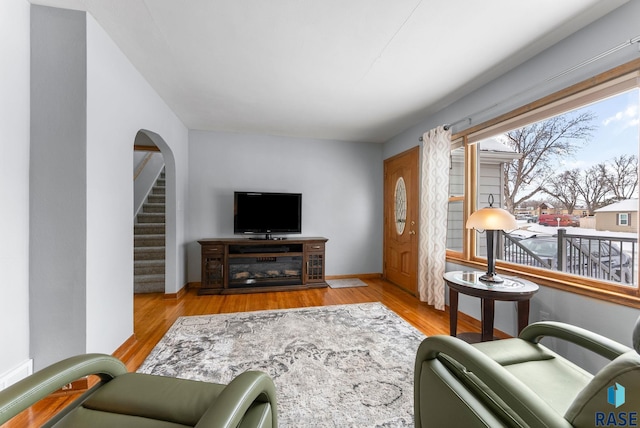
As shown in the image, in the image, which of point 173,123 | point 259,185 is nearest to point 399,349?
point 259,185

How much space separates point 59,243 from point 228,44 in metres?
1.83

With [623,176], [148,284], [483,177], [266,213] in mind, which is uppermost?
[483,177]

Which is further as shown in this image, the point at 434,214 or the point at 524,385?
the point at 434,214

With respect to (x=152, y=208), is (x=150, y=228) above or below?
below

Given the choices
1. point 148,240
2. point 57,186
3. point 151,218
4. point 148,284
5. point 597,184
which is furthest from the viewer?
point 151,218

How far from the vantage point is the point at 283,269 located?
4.08 metres

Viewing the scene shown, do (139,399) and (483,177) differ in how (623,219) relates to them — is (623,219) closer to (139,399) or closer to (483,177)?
(483,177)

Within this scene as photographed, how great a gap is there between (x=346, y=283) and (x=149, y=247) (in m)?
3.28

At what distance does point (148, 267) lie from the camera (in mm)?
3904

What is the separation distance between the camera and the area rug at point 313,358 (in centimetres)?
153

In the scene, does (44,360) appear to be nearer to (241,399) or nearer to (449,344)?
(241,399)

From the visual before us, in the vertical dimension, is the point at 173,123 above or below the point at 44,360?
above

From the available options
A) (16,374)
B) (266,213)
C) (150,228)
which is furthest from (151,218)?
(16,374)

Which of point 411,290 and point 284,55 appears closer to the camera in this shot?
point 284,55
